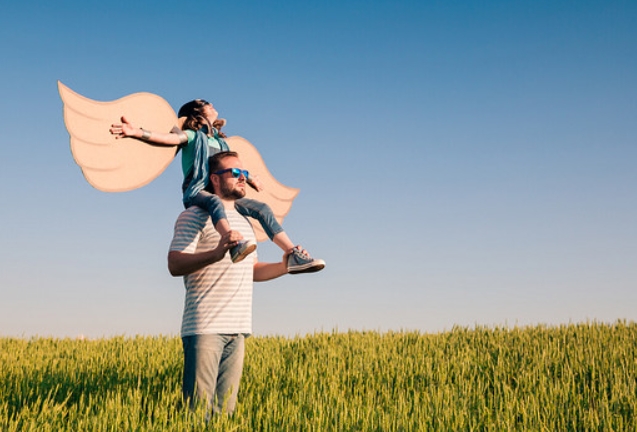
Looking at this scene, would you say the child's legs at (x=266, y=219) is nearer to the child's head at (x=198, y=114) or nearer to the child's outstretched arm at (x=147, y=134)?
the child's outstretched arm at (x=147, y=134)

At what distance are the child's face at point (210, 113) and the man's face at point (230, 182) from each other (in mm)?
999

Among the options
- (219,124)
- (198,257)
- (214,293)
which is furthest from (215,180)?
(219,124)

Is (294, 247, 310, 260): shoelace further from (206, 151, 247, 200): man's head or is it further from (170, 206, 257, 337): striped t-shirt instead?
(206, 151, 247, 200): man's head

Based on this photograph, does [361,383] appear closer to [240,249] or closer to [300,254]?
[300,254]

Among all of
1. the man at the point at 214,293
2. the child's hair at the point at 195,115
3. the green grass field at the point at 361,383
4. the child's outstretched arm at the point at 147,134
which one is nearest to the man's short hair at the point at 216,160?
the man at the point at 214,293

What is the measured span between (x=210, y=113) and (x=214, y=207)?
135 cm

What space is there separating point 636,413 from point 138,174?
14.9 feet

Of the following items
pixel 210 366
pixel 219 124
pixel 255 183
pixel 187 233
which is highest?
pixel 219 124

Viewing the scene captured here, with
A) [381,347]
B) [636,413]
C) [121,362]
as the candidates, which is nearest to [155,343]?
[121,362]

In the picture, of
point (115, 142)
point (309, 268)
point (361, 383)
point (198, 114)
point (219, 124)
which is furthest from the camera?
point (361, 383)

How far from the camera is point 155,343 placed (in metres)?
9.41

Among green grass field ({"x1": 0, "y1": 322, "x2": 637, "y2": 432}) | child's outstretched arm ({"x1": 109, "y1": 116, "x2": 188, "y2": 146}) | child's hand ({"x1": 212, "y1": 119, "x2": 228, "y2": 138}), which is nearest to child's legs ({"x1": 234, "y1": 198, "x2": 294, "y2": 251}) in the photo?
child's outstretched arm ({"x1": 109, "y1": 116, "x2": 188, "y2": 146})

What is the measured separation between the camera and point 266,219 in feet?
13.5

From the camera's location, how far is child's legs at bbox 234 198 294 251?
13.4 feet
